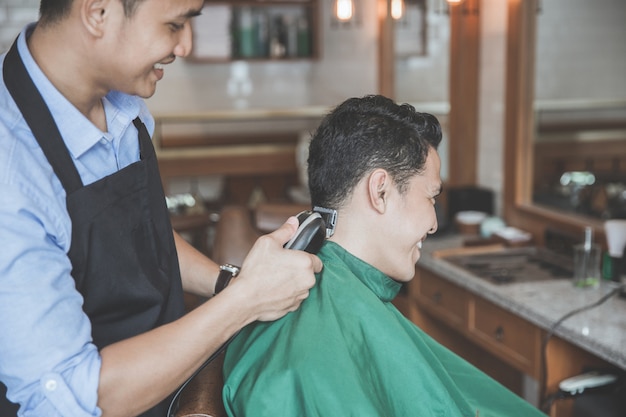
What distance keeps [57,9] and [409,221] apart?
82 centimetres

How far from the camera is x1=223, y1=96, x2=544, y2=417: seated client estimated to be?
4.24 feet

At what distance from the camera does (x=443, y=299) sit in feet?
10.3

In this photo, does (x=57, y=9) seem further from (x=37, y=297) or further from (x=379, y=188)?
(x=379, y=188)

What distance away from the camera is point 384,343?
→ 146cm

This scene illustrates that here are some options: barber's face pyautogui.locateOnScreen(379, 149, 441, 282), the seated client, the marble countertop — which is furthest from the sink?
barber's face pyautogui.locateOnScreen(379, 149, 441, 282)

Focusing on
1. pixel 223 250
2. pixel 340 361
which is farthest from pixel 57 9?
pixel 223 250

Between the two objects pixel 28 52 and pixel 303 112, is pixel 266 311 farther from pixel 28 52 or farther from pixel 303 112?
pixel 303 112

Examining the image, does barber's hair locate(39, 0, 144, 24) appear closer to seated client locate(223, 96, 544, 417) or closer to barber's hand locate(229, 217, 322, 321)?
barber's hand locate(229, 217, 322, 321)

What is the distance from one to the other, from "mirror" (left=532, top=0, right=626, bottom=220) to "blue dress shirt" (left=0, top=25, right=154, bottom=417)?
2.35 m

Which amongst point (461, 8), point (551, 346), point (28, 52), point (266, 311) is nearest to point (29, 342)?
point (266, 311)

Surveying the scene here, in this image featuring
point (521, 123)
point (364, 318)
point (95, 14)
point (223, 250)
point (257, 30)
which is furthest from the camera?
point (257, 30)

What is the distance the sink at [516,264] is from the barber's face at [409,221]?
1.24 m

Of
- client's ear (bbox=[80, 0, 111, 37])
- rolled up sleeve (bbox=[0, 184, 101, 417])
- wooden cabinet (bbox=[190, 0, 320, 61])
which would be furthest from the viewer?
wooden cabinet (bbox=[190, 0, 320, 61])

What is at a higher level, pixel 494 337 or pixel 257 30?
pixel 257 30
